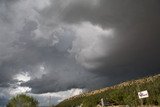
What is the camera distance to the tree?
179538 millimetres

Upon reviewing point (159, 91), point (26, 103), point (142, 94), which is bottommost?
point (142, 94)

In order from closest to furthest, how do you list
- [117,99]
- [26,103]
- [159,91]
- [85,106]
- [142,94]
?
[142,94], [85,106], [159,91], [117,99], [26,103]

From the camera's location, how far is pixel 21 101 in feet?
595

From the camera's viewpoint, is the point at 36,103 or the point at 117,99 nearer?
the point at 117,99

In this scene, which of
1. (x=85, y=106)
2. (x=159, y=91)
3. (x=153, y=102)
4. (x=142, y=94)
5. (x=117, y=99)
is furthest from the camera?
(x=117, y=99)

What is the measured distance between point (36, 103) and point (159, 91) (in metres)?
92.6

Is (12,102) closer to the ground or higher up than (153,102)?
higher up

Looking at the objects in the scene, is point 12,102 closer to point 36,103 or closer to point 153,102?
point 36,103

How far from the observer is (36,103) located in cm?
18738

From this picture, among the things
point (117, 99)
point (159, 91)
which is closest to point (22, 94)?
point (117, 99)

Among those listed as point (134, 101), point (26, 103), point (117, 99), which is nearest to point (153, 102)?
point (134, 101)

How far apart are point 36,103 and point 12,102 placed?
13.8 m

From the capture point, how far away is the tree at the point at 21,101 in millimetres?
179538

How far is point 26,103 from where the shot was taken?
177 meters
